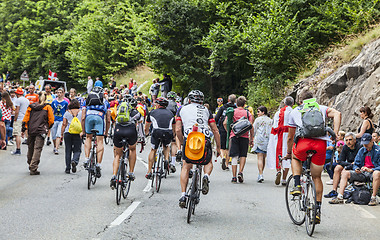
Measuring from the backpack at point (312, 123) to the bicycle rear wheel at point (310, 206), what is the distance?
712 millimetres

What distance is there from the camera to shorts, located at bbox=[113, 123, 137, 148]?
32.0 feet

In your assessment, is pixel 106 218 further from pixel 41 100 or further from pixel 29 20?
pixel 29 20

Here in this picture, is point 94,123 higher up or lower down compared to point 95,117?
lower down

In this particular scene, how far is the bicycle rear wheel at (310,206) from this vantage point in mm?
7090

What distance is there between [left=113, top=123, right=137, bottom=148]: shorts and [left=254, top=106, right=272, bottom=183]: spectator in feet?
13.8

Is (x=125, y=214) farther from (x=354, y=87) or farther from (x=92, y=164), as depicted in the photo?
(x=354, y=87)

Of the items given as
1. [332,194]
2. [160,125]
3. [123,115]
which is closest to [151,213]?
[123,115]

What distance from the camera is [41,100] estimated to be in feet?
42.8

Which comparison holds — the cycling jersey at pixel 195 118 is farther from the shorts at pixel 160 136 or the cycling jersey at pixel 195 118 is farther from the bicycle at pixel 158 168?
the bicycle at pixel 158 168

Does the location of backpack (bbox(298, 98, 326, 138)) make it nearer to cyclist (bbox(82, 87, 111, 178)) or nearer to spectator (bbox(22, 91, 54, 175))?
cyclist (bbox(82, 87, 111, 178))

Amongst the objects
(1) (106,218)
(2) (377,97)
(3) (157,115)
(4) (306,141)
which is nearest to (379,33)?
(2) (377,97)

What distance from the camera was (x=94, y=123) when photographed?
11594 millimetres

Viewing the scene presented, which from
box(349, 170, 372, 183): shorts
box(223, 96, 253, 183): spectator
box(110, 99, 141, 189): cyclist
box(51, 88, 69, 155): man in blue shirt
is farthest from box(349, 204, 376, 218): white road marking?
box(51, 88, 69, 155): man in blue shirt

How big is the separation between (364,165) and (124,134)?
512 centimetres
